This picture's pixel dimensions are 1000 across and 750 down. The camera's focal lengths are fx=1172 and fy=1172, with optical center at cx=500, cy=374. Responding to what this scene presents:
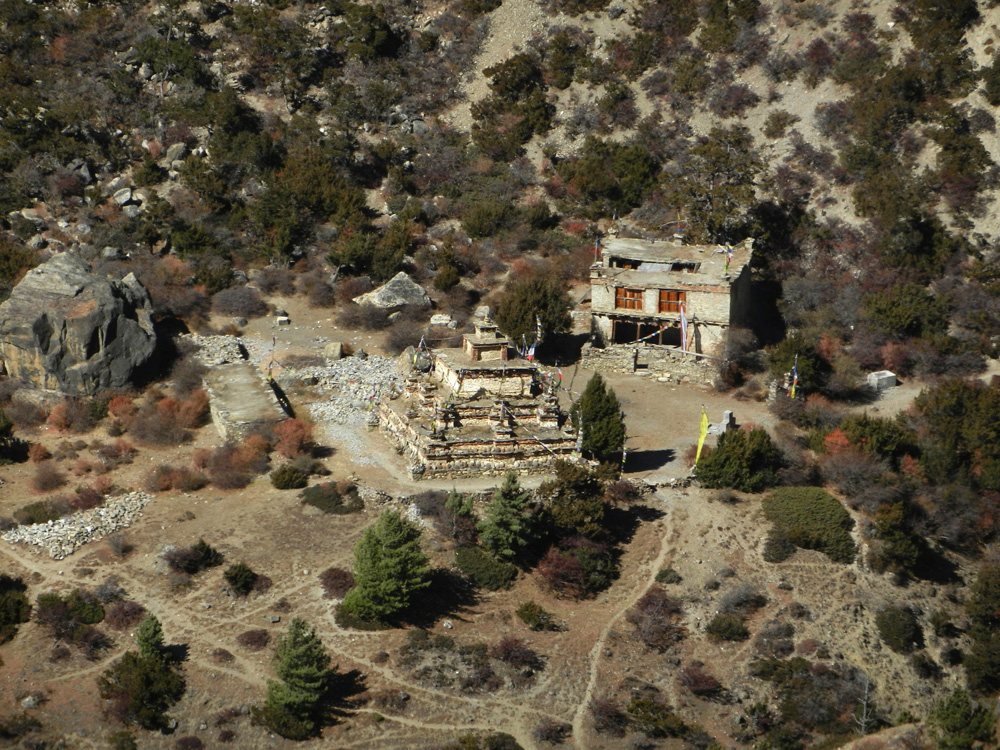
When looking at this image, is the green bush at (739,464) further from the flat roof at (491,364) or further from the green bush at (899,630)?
the flat roof at (491,364)

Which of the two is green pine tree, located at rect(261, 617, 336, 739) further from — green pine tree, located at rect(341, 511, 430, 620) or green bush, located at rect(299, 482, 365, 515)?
green bush, located at rect(299, 482, 365, 515)

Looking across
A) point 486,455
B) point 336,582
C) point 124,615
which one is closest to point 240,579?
point 336,582

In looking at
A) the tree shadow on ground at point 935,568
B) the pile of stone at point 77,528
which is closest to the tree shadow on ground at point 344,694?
the pile of stone at point 77,528

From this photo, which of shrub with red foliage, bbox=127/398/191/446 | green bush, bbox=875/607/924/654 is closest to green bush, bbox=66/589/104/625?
shrub with red foliage, bbox=127/398/191/446

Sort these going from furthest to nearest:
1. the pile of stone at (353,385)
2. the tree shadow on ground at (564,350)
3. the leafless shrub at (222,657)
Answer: the tree shadow on ground at (564,350) < the pile of stone at (353,385) < the leafless shrub at (222,657)

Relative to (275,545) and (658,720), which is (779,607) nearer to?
(658,720)

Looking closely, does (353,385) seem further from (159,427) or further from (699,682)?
(699,682)
